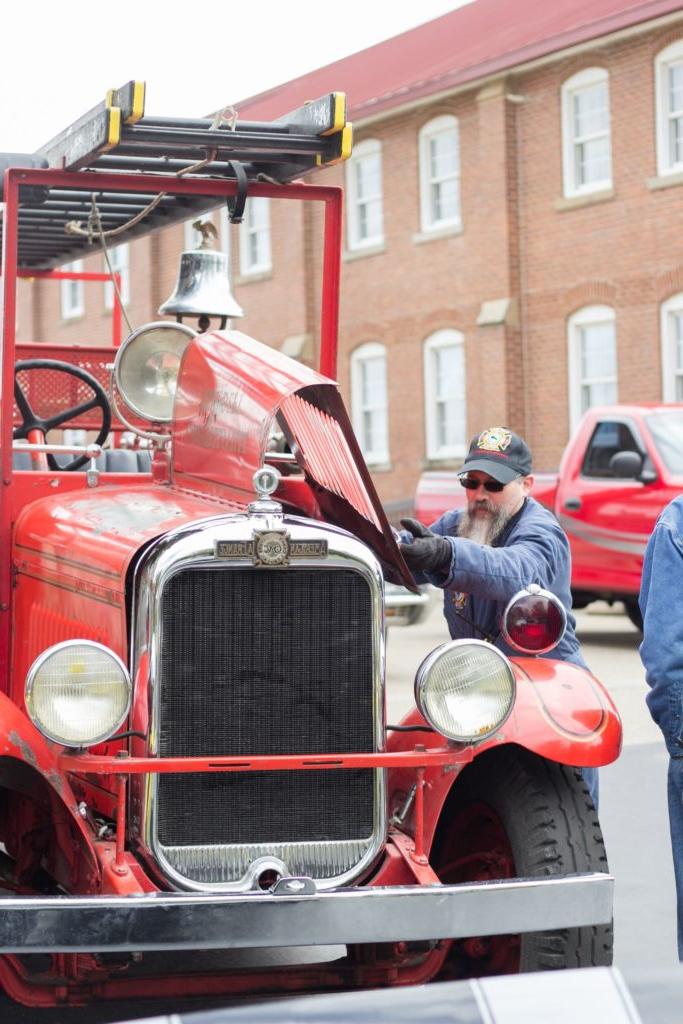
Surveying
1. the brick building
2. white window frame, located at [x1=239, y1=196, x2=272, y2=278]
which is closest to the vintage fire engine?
the brick building

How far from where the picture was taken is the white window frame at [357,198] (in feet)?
101

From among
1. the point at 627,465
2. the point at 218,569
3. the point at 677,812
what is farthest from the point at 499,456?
the point at 627,465

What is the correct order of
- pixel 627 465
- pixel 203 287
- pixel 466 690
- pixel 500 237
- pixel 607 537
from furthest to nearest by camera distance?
pixel 500 237 < pixel 607 537 < pixel 627 465 < pixel 203 287 < pixel 466 690

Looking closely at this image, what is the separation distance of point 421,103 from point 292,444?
82.4ft

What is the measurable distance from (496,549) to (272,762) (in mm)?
1179

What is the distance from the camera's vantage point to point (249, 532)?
175 inches

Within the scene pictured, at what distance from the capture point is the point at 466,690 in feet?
14.9

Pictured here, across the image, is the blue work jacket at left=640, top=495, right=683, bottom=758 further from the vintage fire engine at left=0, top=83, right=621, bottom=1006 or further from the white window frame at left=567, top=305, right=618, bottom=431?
the white window frame at left=567, top=305, right=618, bottom=431

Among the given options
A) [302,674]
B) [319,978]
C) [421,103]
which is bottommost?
[319,978]

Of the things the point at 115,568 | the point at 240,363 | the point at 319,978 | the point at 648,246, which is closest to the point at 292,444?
the point at 240,363

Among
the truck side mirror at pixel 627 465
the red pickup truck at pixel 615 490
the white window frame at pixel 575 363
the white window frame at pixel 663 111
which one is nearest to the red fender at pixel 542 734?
the red pickup truck at pixel 615 490

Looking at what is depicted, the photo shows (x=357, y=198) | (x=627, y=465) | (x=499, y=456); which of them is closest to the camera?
(x=499, y=456)

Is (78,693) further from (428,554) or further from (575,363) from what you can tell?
(575,363)

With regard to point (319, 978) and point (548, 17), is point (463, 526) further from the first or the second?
point (548, 17)
